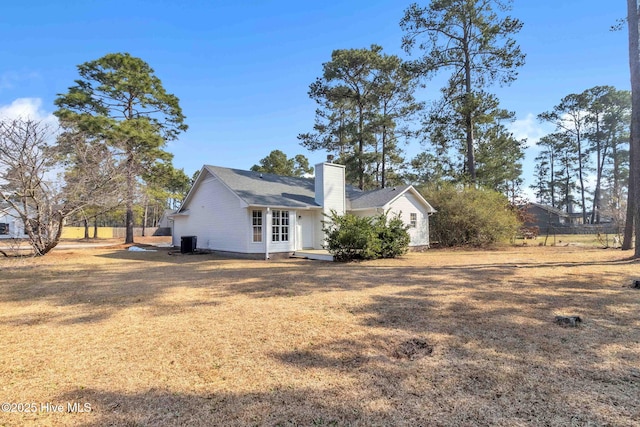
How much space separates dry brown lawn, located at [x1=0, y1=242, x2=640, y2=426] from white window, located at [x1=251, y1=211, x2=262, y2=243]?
6.83m

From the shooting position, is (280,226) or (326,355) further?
(280,226)

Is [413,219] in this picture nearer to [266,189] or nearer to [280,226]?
[280,226]

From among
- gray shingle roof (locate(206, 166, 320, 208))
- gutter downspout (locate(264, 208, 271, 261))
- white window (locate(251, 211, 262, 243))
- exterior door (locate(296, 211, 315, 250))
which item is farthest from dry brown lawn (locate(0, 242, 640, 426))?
exterior door (locate(296, 211, 315, 250))

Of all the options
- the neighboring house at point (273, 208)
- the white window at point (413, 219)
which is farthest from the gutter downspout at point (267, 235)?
the white window at point (413, 219)

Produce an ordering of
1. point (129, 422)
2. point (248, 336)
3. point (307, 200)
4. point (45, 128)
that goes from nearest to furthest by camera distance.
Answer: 1. point (129, 422)
2. point (248, 336)
3. point (45, 128)
4. point (307, 200)

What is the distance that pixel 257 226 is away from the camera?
14180mm

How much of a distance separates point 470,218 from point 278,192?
10.9 meters

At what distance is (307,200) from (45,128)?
10731 mm

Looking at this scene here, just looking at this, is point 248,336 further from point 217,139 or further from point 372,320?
point 217,139

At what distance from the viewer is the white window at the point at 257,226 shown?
14125 mm

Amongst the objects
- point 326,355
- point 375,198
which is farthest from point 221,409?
point 375,198

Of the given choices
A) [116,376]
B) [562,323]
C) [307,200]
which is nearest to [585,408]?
[562,323]

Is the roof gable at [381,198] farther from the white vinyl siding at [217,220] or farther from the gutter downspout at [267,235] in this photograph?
the white vinyl siding at [217,220]

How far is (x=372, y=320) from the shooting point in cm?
491
